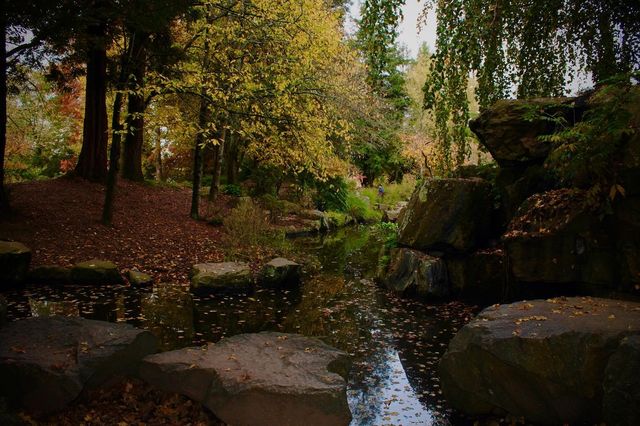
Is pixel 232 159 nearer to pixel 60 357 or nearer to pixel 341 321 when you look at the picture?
Answer: pixel 341 321

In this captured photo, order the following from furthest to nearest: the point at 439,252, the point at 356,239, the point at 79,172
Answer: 1. the point at 356,239
2. the point at 79,172
3. the point at 439,252

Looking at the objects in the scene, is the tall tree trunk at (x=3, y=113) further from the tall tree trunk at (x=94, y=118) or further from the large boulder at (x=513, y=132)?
the large boulder at (x=513, y=132)

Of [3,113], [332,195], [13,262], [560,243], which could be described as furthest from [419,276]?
[332,195]

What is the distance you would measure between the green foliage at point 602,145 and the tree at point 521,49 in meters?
0.45

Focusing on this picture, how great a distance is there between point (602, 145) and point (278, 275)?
6057 mm

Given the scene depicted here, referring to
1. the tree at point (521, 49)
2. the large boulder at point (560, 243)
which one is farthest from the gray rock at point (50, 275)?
the large boulder at point (560, 243)

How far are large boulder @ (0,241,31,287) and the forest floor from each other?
0.82 metres

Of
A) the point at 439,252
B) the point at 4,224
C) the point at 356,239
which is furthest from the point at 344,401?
the point at 356,239

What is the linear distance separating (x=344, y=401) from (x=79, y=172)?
42.5 ft

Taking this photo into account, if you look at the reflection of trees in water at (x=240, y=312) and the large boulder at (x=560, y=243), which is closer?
the large boulder at (x=560, y=243)

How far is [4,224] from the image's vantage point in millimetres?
10094

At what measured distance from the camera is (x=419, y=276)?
9.26 meters

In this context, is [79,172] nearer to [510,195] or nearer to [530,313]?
[510,195]

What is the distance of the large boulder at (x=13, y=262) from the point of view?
7.94m
